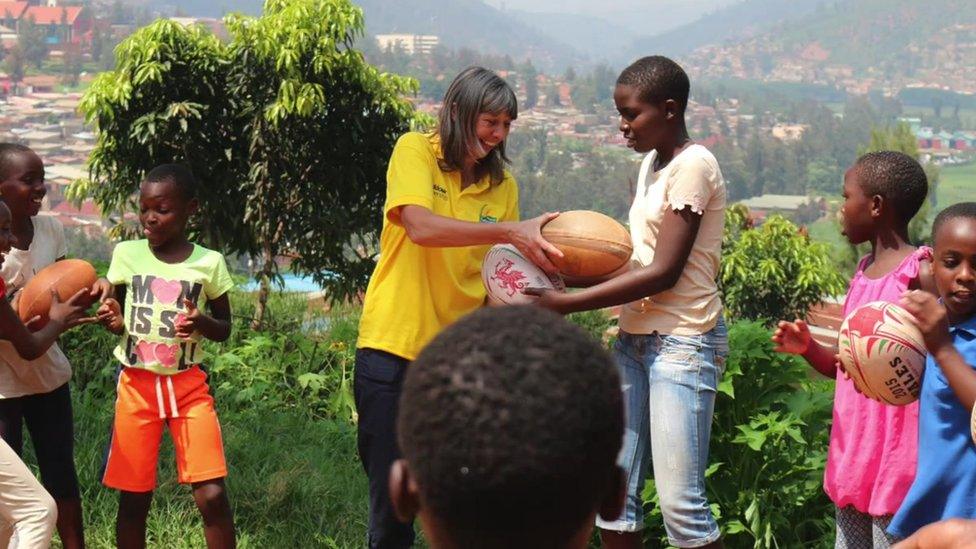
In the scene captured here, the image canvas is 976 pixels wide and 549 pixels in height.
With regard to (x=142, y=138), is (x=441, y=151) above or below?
above

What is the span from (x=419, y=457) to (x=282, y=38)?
995cm

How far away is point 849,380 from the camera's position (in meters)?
3.33

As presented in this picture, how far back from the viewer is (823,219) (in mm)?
102188

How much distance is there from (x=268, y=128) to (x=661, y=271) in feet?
28.4

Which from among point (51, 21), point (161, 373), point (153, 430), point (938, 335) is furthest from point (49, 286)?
point (51, 21)

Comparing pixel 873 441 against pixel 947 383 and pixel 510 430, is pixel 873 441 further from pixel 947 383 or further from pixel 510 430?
pixel 510 430

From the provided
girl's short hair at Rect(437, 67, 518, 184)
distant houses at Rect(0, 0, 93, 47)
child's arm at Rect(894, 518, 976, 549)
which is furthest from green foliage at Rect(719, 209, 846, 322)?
distant houses at Rect(0, 0, 93, 47)

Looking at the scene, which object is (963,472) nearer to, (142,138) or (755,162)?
(142,138)

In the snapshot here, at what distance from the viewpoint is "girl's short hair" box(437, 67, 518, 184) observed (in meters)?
3.55

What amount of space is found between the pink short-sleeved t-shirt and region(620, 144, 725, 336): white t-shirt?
1.38ft

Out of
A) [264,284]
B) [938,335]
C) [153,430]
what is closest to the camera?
[938,335]

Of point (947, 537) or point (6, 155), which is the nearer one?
point (947, 537)

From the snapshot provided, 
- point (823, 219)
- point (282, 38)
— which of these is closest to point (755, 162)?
point (823, 219)

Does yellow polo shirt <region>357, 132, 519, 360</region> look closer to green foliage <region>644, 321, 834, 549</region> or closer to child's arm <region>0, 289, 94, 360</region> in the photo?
child's arm <region>0, 289, 94, 360</region>
